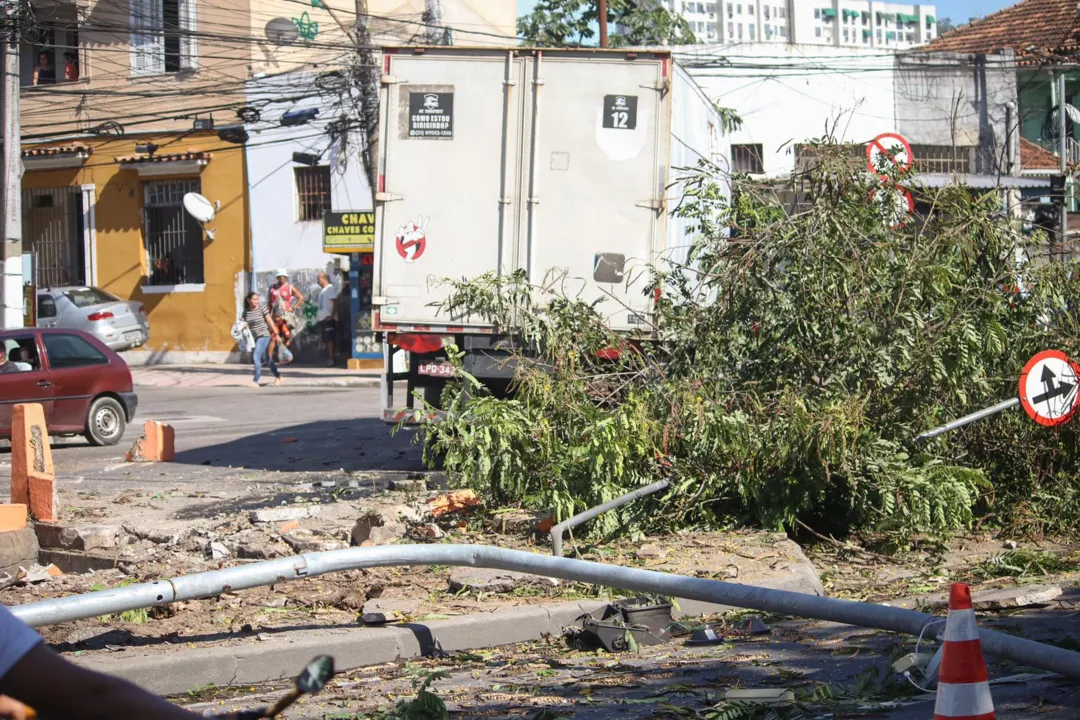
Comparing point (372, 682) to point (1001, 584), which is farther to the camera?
point (1001, 584)

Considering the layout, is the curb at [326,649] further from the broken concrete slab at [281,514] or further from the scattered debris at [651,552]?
the broken concrete slab at [281,514]

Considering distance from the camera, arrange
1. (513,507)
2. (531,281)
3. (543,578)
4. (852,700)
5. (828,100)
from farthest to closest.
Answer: (828,100), (531,281), (513,507), (543,578), (852,700)

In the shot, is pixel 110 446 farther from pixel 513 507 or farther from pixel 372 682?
pixel 372 682

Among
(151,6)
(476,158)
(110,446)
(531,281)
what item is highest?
(151,6)

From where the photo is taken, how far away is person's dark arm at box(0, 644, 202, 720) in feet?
5.56

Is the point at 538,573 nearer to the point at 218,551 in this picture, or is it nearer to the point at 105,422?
the point at 218,551

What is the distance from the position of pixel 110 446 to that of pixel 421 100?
6.57 m

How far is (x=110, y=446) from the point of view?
1445 cm

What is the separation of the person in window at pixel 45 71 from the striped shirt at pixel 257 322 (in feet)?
46.4

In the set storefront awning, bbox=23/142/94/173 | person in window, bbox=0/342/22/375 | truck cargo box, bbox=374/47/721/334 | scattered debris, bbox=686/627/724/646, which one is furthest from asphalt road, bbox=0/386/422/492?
storefront awning, bbox=23/142/94/173

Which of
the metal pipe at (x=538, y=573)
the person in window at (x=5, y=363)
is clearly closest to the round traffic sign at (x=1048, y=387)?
the metal pipe at (x=538, y=573)

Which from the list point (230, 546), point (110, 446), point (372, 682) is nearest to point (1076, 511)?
point (372, 682)

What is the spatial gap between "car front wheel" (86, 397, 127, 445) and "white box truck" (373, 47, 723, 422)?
5190 millimetres

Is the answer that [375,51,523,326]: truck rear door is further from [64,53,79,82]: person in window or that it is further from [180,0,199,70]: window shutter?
[64,53,79,82]: person in window
